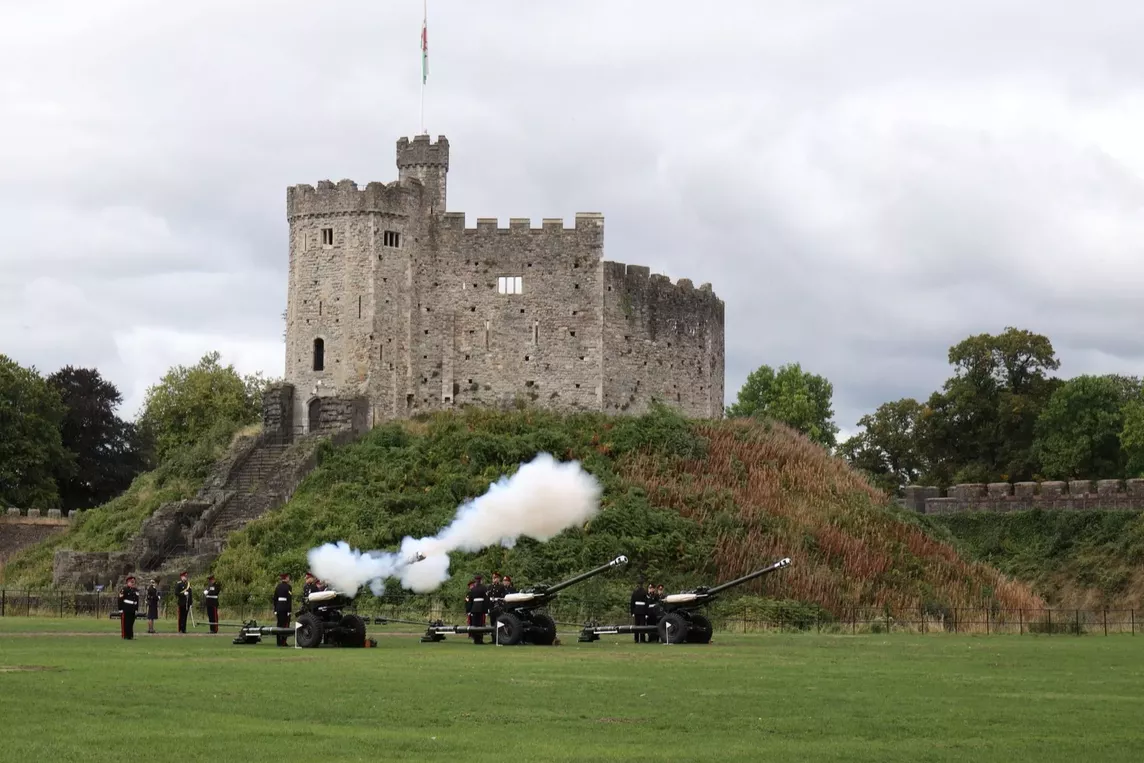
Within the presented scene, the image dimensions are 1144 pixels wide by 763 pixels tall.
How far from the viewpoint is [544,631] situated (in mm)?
33656

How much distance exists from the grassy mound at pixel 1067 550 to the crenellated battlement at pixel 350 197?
23186 millimetres

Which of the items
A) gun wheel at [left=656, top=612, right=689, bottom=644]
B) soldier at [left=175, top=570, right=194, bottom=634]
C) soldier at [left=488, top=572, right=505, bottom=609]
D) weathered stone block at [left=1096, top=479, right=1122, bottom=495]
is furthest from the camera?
weathered stone block at [left=1096, top=479, right=1122, bottom=495]

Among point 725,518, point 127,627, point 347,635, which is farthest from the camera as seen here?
point 725,518

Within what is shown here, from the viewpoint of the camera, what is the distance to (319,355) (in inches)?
2554

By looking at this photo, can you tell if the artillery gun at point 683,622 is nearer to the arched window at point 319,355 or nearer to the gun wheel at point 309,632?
the gun wheel at point 309,632

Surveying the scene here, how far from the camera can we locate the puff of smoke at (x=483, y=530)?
43.6 meters

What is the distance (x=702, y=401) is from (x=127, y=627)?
39096 millimetres

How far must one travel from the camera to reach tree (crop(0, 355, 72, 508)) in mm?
81500

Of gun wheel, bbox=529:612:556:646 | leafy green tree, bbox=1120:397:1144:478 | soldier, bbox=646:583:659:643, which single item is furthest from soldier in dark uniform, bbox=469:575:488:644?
leafy green tree, bbox=1120:397:1144:478

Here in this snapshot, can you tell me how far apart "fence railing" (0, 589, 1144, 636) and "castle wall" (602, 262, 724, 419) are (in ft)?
73.7

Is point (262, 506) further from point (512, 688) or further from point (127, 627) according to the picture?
point (512, 688)

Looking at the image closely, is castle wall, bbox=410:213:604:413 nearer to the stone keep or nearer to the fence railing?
the stone keep

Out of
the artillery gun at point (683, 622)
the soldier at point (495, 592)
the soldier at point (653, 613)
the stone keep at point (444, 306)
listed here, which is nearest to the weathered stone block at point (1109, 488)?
the stone keep at point (444, 306)

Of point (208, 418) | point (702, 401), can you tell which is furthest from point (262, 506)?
point (208, 418)
